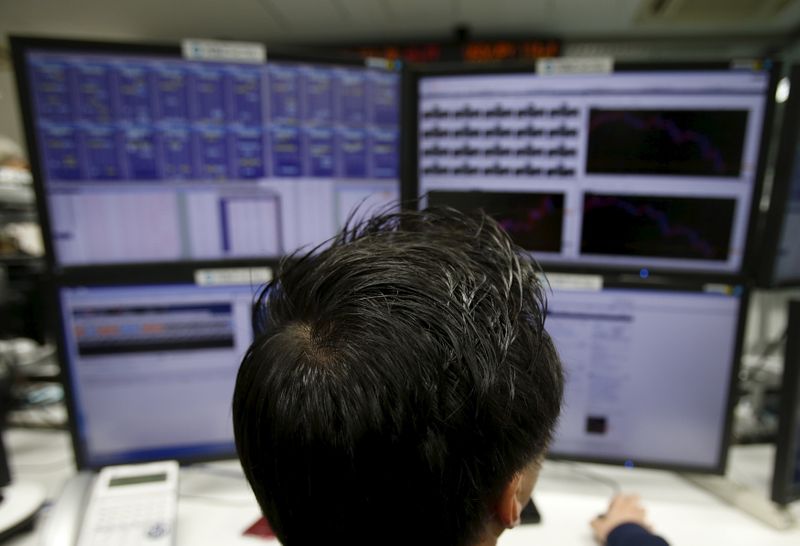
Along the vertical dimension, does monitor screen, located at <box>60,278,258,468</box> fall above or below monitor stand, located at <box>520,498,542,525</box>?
above

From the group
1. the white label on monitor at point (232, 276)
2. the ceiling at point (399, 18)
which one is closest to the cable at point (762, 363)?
the white label on monitor at point (232, 276)

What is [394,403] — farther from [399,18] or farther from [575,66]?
[399,18]

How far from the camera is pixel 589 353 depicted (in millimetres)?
774

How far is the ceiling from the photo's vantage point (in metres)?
3.23

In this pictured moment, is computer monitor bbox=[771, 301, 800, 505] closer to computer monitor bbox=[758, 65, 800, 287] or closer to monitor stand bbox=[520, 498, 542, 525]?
computer monitor bbox=[758, 65, 800, 287]

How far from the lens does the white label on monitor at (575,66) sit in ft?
2.31

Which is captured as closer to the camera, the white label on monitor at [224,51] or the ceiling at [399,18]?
the white label on monitor at [224,51]

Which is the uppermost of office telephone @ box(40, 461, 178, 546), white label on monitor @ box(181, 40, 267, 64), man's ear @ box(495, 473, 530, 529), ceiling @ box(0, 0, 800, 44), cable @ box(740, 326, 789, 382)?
ceiling @ box(0, 0, 800, 44)

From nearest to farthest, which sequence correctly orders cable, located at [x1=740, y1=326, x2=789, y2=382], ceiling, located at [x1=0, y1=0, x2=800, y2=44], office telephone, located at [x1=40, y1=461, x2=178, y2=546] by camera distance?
office telephone, located at [x1=40, y1=461, x2=178, y2=546] < cable, located at [x1=740, y1=326, x2=789, y2=382] < ceiling, located at [x1=0, y1=0, x2=800, y2=44]

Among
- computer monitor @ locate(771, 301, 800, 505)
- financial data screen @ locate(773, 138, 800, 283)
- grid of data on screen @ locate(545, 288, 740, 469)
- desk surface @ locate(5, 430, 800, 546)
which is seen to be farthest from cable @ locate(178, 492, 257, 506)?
financial data screen @ locate(773, 138, 800, 283)

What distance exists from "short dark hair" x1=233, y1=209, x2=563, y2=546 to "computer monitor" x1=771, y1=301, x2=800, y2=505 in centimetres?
51

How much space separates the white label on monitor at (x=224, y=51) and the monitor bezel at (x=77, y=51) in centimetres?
1

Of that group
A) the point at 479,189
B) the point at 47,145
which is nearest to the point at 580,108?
the point at 479,189

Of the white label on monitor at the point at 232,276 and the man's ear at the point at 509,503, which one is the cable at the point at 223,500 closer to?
the white label on monitor at the point at 232,276
